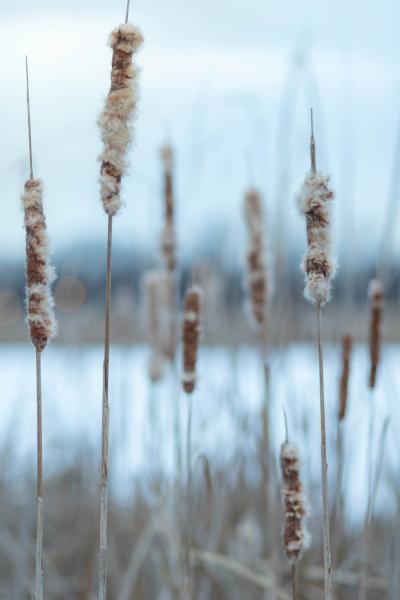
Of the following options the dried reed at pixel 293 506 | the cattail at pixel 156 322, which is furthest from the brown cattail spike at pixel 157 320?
the dried reed at pixel 293 506

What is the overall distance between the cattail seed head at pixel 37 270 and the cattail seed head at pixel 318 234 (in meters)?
0.24

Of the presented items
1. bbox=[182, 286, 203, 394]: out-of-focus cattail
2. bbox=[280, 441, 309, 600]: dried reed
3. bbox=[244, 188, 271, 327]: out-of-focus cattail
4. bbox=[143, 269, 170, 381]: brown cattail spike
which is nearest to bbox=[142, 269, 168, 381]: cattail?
bbox=[143, 269, 170, 381]: brown cattail spike

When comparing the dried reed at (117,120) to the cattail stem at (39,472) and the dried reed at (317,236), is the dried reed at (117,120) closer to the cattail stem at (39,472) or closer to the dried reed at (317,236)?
the cattail stem at (39,472)

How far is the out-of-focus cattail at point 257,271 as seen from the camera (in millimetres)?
1428

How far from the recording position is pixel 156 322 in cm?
173

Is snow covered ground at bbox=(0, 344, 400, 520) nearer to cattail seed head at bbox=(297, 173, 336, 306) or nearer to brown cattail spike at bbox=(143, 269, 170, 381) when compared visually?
brown cattail spike at bbox=(143, 269, 170, 381)

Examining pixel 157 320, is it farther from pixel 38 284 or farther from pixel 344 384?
pixel 38 284

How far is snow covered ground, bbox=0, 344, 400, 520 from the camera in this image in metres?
2.07

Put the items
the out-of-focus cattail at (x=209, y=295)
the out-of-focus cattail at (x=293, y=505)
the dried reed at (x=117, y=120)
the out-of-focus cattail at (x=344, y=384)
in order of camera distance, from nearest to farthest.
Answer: the dried reed at (x=117, y=120), the out-of-focus cattail at (x=293, y=505), the out-of-focus cattail at (x=344, y=384), the out-of-focus cattail at (x=209, y=295)

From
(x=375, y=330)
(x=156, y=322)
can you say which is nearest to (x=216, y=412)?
(x=156, y=322)

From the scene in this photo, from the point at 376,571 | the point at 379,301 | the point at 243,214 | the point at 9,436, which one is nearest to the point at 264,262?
the point at 243,214

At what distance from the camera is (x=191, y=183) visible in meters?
2.16

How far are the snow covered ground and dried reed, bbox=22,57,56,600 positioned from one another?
556mm

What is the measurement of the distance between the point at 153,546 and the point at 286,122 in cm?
101
